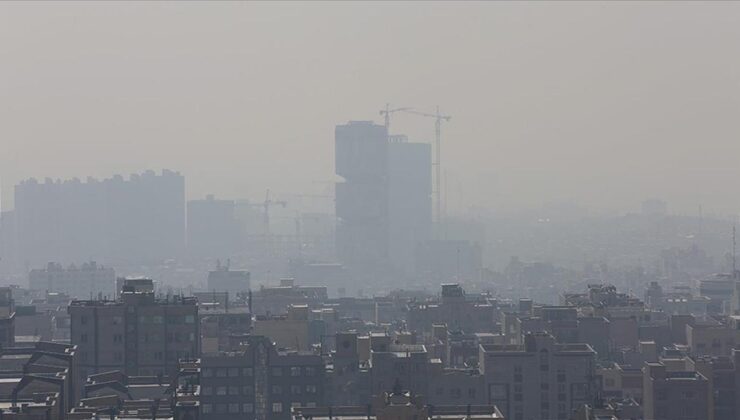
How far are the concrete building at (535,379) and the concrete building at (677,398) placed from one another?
414 centimetres

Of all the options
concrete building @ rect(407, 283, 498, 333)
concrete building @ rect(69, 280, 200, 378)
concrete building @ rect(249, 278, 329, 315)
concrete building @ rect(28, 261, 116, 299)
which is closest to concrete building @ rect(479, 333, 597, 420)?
concrete building @ rect(69, 280, 200, 378)

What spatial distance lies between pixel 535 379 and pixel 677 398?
6.04 meters

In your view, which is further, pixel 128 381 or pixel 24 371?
pixel 128 381

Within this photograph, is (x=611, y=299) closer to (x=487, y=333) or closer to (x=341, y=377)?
(x=487, y=333)

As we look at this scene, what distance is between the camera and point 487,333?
302 ft

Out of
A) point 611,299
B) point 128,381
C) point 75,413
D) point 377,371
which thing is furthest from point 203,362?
point 611,299

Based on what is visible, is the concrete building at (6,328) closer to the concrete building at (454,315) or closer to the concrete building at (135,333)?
the concrete building at (135,333)

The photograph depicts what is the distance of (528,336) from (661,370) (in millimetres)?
5429

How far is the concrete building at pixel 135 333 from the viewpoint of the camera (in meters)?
63.7

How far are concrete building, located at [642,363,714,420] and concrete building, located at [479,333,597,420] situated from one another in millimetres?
4138

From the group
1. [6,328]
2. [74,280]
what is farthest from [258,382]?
[74,280]

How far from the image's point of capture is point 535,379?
210 ft

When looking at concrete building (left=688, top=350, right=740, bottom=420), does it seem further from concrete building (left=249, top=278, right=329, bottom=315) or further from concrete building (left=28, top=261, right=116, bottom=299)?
concrete building (left=28, top=261, right=116, bottom=299)

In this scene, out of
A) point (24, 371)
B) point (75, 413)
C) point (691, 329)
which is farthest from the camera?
point (691, 329)
